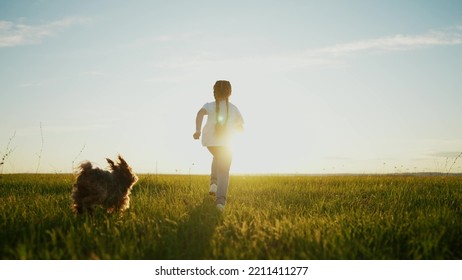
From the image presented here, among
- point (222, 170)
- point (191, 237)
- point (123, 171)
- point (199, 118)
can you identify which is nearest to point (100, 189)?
point (123, 171)

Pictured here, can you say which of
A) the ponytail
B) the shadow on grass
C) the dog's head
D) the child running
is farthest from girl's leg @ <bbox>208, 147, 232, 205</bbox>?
the dog's head

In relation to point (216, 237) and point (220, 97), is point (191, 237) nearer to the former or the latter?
point (216, 237)

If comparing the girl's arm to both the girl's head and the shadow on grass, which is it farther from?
the shadow on grass

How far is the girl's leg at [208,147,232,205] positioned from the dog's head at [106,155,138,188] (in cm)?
176

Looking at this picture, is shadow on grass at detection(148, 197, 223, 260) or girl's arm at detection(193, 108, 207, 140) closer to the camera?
shadow on grass at detection(148, 197, 223, 260)

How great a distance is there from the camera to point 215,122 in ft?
26.6

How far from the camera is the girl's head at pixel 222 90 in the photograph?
8180 mm

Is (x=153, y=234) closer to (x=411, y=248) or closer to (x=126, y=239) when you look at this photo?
(x=126, y=239)

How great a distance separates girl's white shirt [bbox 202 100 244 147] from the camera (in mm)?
7998

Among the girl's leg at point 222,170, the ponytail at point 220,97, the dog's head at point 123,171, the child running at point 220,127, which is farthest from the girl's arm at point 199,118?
the dog's head at point 123,171

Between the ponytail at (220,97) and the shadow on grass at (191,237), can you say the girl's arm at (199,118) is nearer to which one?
the ponytail at (220,97)

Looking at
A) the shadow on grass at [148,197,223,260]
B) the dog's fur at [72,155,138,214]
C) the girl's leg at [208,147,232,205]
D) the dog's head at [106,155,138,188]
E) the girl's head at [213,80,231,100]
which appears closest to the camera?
the shadow on grass at [148,197,223,260]

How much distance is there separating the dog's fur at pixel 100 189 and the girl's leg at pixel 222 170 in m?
1.81
